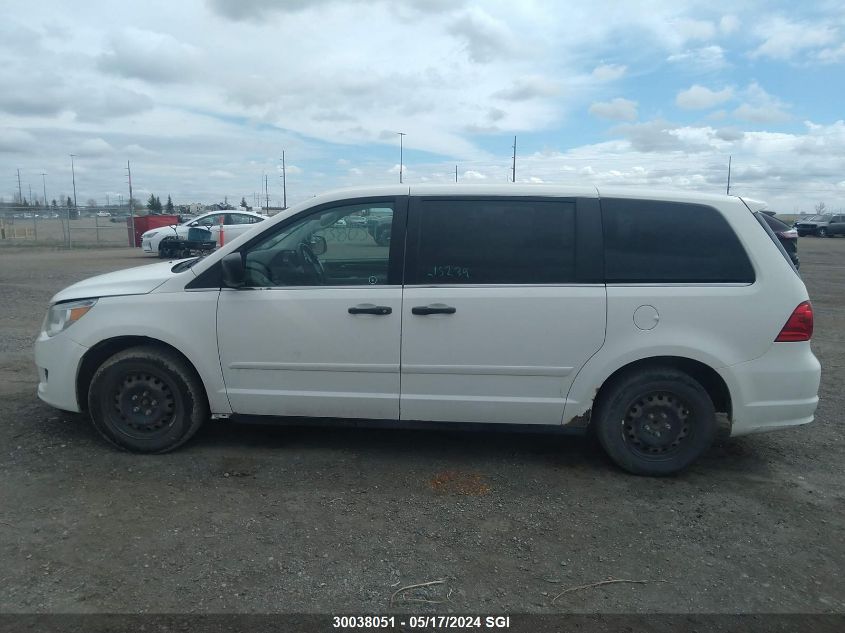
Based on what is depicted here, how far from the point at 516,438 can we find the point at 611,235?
67.9 inches

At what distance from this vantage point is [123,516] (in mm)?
3754

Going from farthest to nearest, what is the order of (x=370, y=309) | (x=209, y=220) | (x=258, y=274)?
1. (x=209, y=220)
2. (x=258, y=274)
3. (x=370, y=309)

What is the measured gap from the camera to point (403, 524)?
3713 millimetres

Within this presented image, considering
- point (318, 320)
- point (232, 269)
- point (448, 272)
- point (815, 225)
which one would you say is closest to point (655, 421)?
point (448, 272)

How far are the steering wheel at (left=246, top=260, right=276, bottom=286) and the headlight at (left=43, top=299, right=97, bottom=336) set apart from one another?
1092 millimetres

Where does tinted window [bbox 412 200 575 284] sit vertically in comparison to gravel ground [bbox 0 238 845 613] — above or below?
above

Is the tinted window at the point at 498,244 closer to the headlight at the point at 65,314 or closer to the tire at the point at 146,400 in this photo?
the tire at the point at 146,400

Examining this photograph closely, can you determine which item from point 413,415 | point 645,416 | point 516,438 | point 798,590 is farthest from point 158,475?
point 798,590

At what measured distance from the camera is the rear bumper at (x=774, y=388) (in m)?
4.22

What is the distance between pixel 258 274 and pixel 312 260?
37cm

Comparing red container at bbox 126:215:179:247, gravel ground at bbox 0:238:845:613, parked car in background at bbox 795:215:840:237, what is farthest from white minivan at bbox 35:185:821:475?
parked car in background at bbox 795:215:840:237

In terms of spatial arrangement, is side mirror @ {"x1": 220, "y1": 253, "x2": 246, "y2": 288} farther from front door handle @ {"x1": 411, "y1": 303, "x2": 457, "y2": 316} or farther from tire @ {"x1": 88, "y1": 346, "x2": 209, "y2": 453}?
front door handle @ {"x1": 411, "y1": 303, "x2": 457, "y2": 316}

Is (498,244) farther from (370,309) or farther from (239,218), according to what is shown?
(239,218)

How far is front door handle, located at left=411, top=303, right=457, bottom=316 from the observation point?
13.9ft
